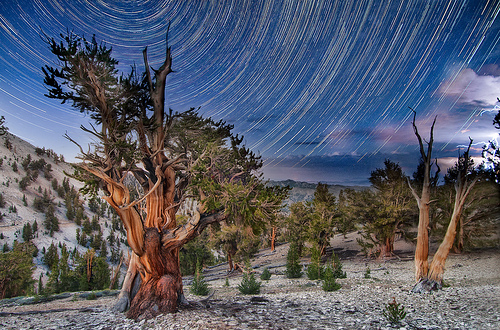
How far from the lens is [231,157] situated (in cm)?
1243

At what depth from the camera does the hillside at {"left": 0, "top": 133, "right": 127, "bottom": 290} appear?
51.7 metres

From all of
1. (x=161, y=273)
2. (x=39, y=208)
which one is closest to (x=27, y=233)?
(x=39, y=208)

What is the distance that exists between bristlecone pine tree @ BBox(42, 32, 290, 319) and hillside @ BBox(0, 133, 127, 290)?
135ft

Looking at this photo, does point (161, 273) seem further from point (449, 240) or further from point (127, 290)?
point (449, 240)

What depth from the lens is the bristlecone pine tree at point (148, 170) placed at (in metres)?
8.37

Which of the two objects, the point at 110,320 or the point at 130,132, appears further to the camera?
the point at 130,132

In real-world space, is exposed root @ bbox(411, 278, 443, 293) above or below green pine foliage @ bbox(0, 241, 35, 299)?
below

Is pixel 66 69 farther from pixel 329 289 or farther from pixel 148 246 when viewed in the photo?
pixel 329 289

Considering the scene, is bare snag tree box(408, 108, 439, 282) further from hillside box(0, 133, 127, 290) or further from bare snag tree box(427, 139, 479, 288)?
hillside box(0, 133, 127, 290)

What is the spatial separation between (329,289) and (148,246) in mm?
9030

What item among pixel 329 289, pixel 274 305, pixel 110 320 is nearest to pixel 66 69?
pixel 110 320

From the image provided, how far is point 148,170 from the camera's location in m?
10.1

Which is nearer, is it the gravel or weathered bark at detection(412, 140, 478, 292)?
the gravel

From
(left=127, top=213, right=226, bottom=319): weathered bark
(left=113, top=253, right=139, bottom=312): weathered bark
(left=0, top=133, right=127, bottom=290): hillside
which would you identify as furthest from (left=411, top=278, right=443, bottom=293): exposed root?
(left=0, top=133, right=127, bottom=290): hillside
